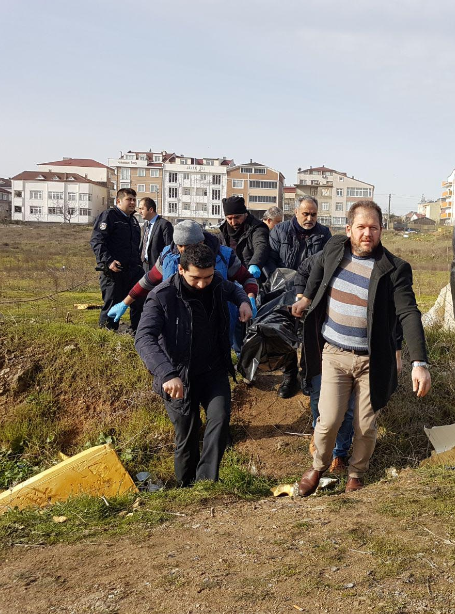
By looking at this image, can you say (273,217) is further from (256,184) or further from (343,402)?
(256,184)

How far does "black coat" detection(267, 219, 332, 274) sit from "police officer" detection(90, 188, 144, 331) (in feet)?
6.98

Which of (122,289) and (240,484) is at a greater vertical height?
(122,289)

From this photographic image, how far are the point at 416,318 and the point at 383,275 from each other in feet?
1.07

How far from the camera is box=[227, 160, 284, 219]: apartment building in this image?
75125 mm

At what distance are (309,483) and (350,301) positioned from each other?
1.31 metres

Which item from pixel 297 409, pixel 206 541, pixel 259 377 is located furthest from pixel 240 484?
pixel 259 377

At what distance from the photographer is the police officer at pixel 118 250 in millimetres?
7746

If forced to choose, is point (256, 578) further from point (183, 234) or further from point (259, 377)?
point (259, 377)

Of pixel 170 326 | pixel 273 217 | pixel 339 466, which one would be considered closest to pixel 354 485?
pixel 339 466

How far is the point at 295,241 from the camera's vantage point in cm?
629

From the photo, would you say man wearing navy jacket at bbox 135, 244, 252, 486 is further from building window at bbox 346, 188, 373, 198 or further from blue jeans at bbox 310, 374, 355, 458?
building window at bbox 346, 188, 373, 198

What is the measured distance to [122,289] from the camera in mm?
7973

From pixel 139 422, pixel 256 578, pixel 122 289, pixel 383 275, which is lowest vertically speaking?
pixel 139 422

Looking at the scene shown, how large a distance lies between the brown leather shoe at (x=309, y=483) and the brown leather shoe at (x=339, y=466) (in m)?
0.65
